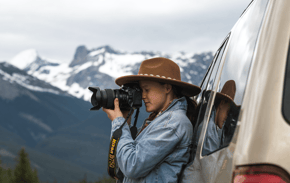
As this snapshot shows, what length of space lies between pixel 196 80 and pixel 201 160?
20026 centimetres

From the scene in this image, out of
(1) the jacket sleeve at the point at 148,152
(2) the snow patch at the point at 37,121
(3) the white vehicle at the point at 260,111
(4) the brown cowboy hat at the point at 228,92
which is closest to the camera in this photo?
(3) the white vehicle at the point at 260,111

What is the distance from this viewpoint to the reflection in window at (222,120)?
3.65ft

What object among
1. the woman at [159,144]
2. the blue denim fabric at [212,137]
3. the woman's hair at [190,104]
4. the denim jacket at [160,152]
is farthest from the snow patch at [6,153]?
the blue denim fabric at [212,137]

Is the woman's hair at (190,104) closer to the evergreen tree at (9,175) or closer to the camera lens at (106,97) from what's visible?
the camera lens at (106,97)

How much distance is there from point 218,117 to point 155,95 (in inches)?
29.3

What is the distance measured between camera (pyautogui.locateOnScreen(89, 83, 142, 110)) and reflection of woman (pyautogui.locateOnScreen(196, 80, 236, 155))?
0.71 metres

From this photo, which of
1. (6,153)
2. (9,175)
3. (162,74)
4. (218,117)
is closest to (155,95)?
(162,74)

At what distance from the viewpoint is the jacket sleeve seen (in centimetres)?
163

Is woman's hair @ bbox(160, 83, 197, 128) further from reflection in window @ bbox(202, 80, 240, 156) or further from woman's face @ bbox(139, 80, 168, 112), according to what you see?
reflection in window @ bbox(202, 80, 240, 156)

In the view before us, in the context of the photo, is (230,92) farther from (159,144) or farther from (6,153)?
(6,153)

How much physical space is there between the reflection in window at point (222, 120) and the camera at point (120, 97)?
711mm

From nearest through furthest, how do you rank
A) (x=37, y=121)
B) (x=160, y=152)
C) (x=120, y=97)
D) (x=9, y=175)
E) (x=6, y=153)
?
(x=160, y=152), (x=120, y=97), (x=9, y=175), (x=6, y=153), (x=37, y=121)

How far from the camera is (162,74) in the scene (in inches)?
79.2

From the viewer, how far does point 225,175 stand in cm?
104
